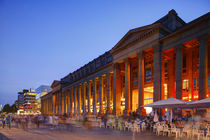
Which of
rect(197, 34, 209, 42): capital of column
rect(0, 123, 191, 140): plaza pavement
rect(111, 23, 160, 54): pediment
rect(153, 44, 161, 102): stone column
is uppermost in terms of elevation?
rect(111, 23, 160, 54): pediment

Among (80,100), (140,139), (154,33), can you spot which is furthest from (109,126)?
(80,100)

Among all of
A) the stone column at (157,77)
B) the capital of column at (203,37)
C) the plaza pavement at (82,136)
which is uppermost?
the capital of column at (203,37)

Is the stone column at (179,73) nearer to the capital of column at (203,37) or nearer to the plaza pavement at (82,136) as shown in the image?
the capital of column at (203,37)

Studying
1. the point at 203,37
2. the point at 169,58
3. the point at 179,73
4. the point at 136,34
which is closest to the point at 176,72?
the point at 179,73

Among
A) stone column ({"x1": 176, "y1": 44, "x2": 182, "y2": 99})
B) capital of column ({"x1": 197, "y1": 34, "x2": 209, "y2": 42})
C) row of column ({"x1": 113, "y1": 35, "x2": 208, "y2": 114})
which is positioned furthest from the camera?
stone column ({"x1": 176, "y1": 44, "x2": 182, "y2": 99})

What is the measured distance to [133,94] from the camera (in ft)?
119

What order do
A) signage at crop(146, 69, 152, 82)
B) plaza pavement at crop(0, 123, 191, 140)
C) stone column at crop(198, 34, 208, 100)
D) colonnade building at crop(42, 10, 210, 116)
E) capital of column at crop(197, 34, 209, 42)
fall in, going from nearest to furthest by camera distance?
plaza pavement at crop(0, 123, 191, 140)
stone column at crop(198, 34, 208, 100)
capital of column at crop(197, 34, 209, 42)
colonnade building at crop(42, 10, 210, 116)
signage at crop(146, 69, 152, 82)

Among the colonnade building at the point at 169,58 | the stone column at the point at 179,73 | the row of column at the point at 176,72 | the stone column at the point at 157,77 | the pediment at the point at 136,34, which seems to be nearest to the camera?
the row of column at the point at 176,72

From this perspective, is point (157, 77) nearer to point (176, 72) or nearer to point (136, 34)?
point (176, 72)

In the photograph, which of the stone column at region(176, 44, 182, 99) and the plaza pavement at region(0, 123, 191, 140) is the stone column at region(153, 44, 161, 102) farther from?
the plaza pavement at region(0, 123, 191, 140)

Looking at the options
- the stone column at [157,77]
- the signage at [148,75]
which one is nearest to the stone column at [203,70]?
the stone column at [157,77]

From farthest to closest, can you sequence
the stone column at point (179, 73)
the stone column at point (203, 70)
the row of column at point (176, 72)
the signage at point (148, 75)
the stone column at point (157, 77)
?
the signage at point (148, 75)
the stone column at point (157, 77)
the stone column at point (179, 73)
the row of column at point (176, 72)
the stone column at point (203, 70)

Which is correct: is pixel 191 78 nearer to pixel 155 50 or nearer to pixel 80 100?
pixel 155 50

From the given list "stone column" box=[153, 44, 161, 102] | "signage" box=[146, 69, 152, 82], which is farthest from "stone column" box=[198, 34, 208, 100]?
"signage" box=[146, 69, 152, 82]
